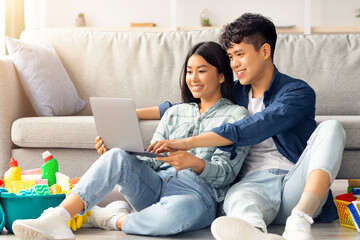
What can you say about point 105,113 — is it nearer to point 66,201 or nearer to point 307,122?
point 66,201

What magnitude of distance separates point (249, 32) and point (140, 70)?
114cm

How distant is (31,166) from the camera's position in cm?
250

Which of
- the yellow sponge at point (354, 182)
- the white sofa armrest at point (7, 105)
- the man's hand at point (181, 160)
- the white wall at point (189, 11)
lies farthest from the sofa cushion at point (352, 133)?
the white wall at point (189, 11)

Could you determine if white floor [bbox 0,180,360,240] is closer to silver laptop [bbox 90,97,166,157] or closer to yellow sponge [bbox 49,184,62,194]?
yellow sponge [bbox 49,184,62,194]

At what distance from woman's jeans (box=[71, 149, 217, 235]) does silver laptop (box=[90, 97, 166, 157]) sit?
5 centimetres

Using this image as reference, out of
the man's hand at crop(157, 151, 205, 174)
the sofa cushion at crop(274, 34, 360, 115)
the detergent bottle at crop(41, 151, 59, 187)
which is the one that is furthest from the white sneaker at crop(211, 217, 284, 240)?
the sofa cushion at crop(274, 34, 360, 115)

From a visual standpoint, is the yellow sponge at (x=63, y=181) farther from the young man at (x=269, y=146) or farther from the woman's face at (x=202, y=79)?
the woman's face at (x=202, y=79)

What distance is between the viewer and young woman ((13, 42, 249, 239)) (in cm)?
166

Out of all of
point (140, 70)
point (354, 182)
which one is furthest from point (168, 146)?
point (140, 70)

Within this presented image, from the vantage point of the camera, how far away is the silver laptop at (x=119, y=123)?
172 cm

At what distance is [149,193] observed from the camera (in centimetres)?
185

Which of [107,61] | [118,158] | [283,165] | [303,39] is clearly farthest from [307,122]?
[107,61]

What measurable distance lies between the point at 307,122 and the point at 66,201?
0.90 metres

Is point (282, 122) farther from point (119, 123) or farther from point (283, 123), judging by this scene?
point (119, 123)
